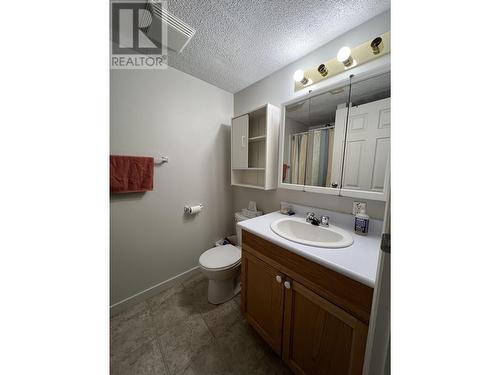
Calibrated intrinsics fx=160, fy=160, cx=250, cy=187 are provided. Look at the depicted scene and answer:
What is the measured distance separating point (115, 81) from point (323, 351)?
87.5 inches

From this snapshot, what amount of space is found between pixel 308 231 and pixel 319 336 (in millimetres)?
588

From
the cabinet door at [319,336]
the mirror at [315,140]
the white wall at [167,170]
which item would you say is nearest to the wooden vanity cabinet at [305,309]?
the cabinet door at [319,336]

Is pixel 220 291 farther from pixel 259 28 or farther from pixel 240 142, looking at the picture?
pixel 259 28

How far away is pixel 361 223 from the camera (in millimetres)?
1005

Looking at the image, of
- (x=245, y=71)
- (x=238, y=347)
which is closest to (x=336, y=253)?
(x=238, y=347)

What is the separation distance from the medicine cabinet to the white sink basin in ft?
0.85

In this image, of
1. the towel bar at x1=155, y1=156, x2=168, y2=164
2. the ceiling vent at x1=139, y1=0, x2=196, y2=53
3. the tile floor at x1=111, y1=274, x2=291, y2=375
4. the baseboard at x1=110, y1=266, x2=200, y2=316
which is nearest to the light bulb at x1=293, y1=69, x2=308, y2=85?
the ceiling vent at x1=139, y1=0, x2=196, y2=53

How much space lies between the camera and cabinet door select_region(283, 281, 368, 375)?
682 millimetres

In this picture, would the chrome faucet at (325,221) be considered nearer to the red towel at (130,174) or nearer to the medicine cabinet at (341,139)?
the medicine cabinet at (341,139)

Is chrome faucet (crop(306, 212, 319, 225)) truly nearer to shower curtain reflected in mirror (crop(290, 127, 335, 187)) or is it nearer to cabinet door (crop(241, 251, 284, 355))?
shower curtain reflected in mirror (crop(290, 127, 335, 187))

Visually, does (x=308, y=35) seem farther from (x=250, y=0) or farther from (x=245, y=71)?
(x=245, y=71)
